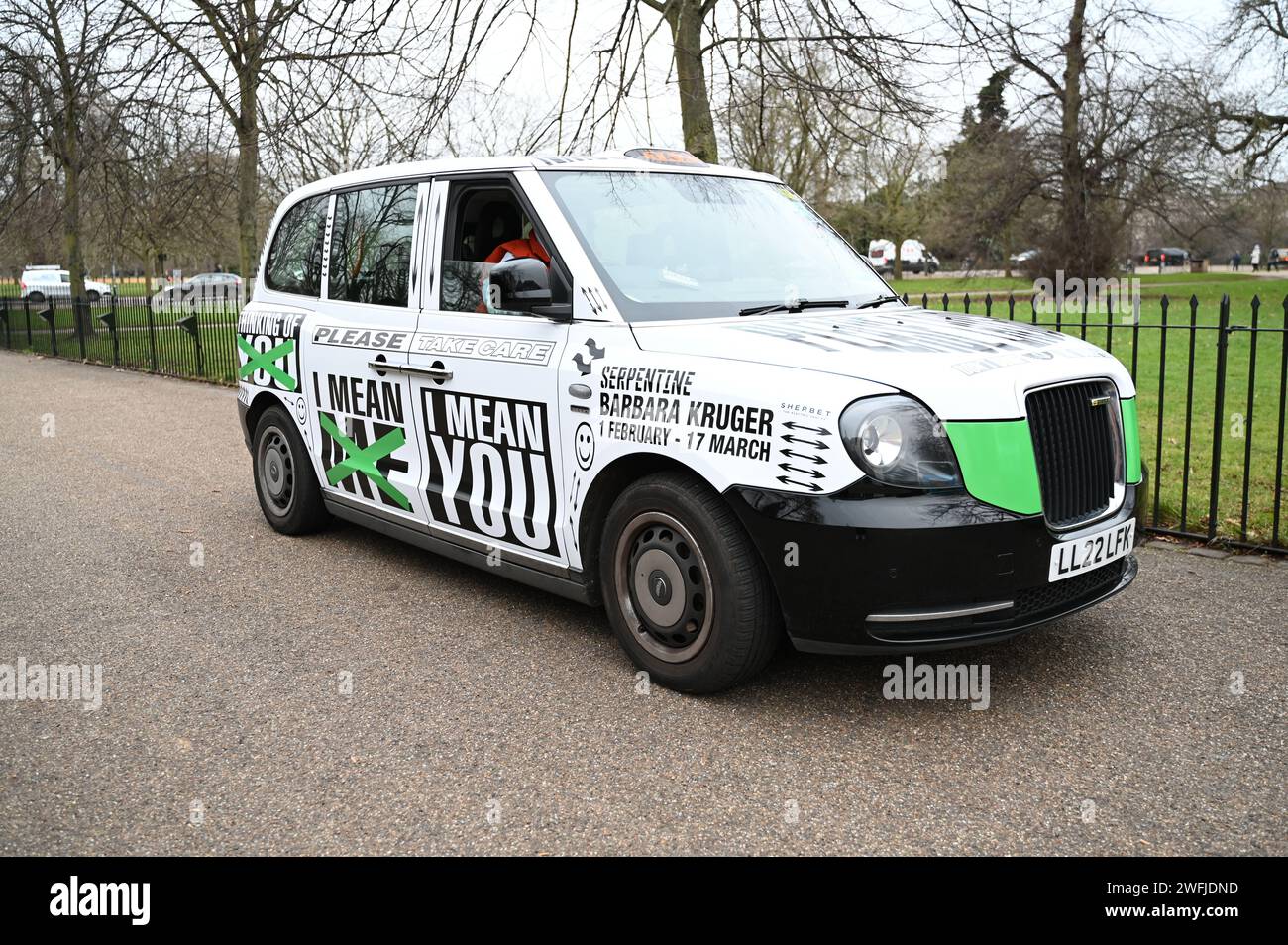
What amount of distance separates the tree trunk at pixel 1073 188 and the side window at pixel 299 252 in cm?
2093

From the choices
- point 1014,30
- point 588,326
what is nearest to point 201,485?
point 588,326

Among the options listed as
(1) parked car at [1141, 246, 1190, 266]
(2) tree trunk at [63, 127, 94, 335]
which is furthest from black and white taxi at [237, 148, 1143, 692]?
(1) parked car at [1141, 246, 1190, 266]

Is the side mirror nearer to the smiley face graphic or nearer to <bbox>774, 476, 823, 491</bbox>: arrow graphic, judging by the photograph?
the smiley face graphic

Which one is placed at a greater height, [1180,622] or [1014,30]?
[1014,30]

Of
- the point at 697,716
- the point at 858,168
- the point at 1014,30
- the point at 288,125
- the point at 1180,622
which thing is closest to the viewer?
the point at 697,716

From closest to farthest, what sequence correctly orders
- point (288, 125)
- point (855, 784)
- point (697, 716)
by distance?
point (855, 784) → point (697, 716) → point (288, 125)

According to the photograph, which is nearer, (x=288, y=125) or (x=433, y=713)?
(x=433, y=713)

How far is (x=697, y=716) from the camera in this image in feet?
13.5

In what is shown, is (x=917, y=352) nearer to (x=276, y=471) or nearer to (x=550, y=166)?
(x=550, y=166)

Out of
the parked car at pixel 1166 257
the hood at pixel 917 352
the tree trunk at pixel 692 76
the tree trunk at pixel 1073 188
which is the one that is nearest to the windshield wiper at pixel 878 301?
the hood at pixel 917 352

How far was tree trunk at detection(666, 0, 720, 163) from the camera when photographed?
389 inches
